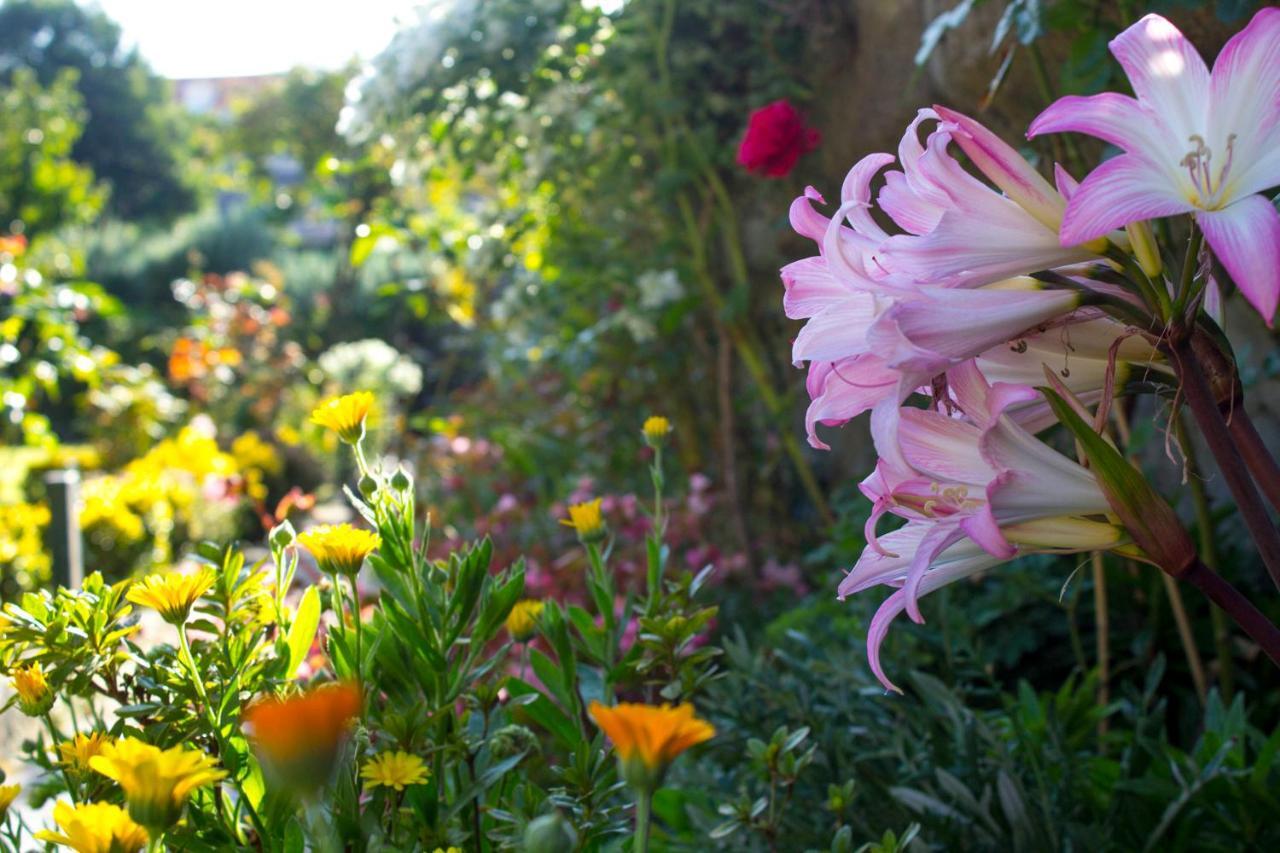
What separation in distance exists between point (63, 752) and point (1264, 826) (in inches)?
46.9

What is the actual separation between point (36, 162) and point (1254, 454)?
1205 cm

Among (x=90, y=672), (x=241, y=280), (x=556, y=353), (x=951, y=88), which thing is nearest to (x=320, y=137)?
(x=241, y=280)

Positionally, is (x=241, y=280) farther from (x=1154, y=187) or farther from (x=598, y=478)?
(x=1154, y=187)

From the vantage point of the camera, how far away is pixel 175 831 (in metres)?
0.75

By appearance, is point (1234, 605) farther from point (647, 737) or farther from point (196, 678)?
point (196, 678)

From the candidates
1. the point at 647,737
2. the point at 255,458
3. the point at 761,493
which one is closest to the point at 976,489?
the point at 647,737

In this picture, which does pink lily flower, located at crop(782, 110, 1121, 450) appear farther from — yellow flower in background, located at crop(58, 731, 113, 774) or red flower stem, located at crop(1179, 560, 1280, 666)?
yellow flower in background, located at crop(58, 731, 113, 774)

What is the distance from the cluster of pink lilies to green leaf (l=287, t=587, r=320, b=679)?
1.42 ft

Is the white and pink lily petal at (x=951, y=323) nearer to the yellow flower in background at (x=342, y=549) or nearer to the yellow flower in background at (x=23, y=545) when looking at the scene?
the yellow flower in background at (x=342, y=549)

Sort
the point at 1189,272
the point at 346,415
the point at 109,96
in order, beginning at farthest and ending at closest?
the point at 109,96 → the point at 346,415 → the point at 1189,272

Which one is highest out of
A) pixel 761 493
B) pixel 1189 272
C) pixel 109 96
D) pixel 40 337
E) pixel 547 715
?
pixel 109 96

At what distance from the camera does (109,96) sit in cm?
2712

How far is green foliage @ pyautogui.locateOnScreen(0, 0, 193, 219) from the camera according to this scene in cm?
2547

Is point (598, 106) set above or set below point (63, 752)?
above
